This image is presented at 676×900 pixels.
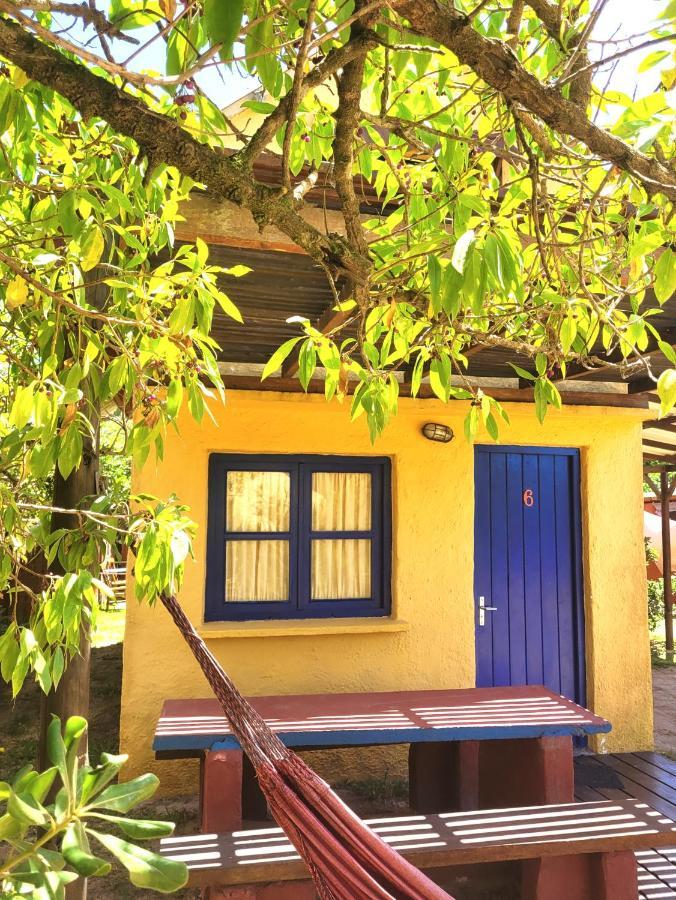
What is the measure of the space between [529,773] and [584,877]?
649 millimetres

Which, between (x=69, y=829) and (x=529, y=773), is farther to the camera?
(x=529, y=773)

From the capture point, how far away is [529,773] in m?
3.31

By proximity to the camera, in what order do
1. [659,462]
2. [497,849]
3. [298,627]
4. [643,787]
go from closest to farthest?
[497,849] → [643,787] → [298,627] → [659,462]

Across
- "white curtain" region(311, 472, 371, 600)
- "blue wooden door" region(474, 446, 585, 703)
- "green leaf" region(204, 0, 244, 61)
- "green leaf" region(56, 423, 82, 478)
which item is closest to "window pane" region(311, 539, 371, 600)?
"white curtain" region(311, 472, 371, 600)

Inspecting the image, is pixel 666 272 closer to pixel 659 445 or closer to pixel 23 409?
pixel 23 409

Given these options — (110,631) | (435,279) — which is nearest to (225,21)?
(435,279)

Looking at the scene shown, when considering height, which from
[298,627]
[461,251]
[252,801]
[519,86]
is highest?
[519,86]

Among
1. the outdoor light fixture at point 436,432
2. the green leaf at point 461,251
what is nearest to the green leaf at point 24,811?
the green leaf at point 461,251

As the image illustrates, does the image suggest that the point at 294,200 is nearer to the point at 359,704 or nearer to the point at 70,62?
the point at 70,62

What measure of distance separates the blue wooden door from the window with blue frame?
2.77 ft

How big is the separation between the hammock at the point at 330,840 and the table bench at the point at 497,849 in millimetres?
1152

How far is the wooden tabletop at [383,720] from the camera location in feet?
9.79

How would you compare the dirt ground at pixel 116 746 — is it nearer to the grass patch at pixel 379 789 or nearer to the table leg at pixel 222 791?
the grass patch at pixel 379 789

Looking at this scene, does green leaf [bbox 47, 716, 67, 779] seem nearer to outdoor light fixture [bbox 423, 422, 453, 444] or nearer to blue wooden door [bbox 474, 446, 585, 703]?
outdoor light fixture [bbox 423, 422, 453, 444]
